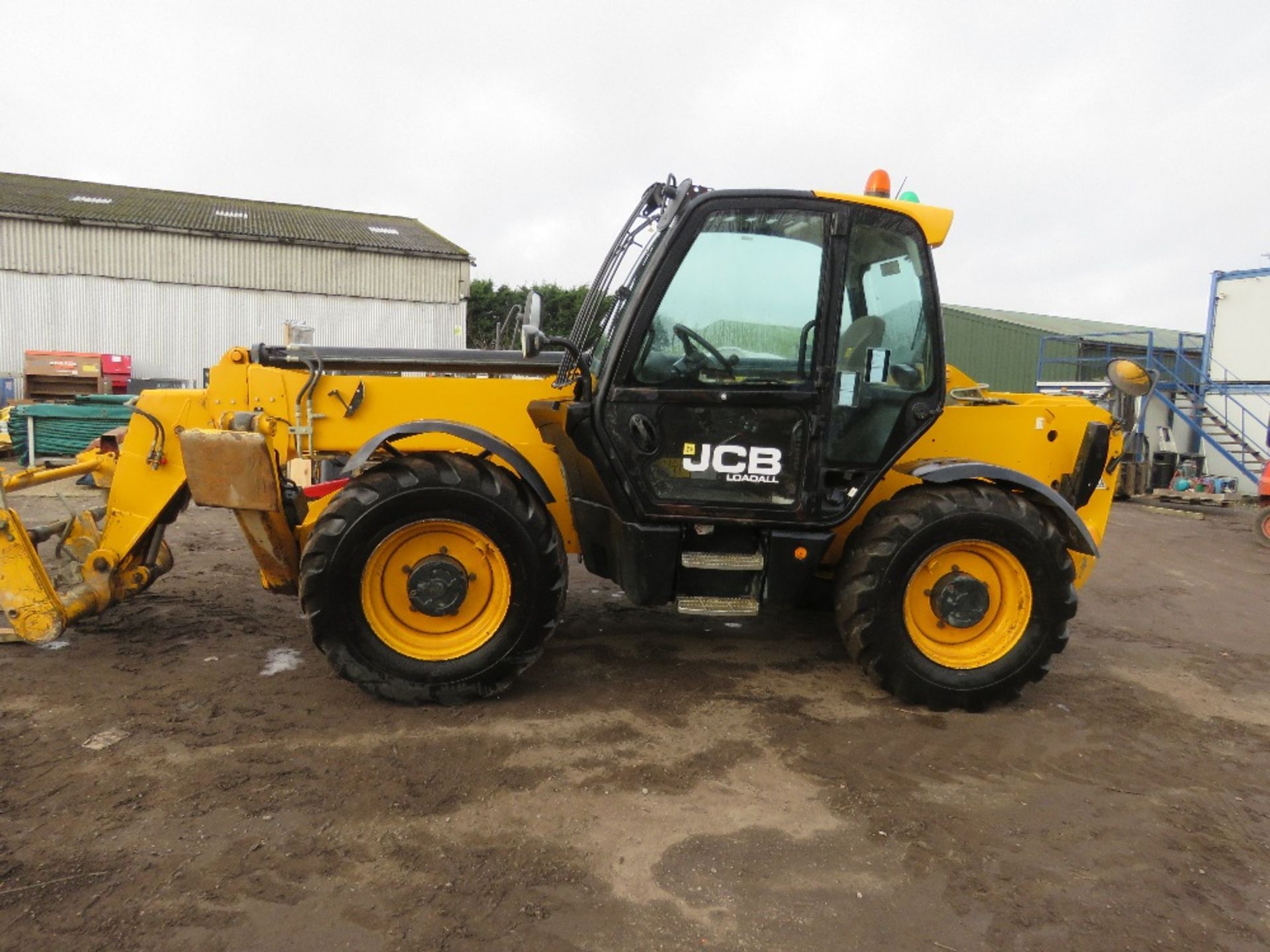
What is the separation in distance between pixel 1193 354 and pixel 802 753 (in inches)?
872

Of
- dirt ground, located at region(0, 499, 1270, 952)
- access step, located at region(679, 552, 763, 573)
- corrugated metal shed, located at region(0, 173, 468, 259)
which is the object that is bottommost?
dirt ground, located at region(0, 499, 1270, 952)

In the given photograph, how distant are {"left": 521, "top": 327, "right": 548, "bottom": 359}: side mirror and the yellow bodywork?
0.76 metres

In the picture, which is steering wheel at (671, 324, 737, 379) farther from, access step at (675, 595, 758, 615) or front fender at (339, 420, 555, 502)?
access step at (675, 595, 758, 615)

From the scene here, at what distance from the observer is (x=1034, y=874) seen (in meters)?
2.81

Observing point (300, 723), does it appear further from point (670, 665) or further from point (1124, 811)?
point (1124, 811)

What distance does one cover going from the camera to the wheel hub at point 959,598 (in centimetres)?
412

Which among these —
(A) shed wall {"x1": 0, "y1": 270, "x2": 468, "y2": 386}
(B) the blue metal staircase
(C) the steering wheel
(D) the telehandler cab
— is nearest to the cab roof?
Answer: (D) the telehandler cab

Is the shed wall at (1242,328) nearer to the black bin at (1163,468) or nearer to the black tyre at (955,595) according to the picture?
the black bin at (1163,468)

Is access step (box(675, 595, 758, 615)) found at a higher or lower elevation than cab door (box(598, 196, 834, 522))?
lower

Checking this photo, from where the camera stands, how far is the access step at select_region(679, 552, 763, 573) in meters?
4.09

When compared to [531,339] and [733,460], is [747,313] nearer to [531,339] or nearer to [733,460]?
[733,460]

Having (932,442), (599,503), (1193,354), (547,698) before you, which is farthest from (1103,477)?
(1193,354)

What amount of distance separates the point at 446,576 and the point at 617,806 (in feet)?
4.51

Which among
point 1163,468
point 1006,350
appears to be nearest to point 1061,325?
point 1006,350
